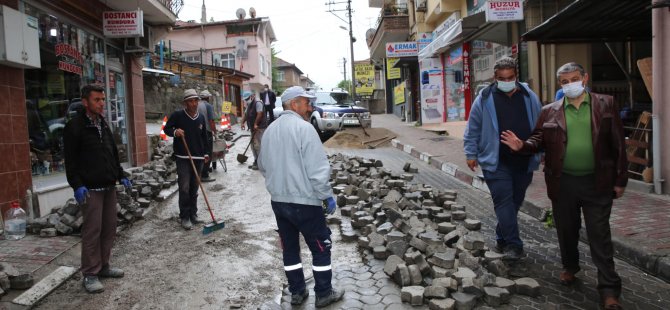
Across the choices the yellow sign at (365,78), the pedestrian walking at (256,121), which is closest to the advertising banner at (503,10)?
the pedestrian walking at (256,121)

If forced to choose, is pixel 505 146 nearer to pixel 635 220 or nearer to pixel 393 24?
pixel 635 220

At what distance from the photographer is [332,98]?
61.6 ft

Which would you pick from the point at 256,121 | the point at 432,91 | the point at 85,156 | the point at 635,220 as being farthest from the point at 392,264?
the point at 432,91

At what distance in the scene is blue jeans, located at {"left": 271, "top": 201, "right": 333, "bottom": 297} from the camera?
369cm

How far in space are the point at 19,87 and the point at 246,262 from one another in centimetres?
413

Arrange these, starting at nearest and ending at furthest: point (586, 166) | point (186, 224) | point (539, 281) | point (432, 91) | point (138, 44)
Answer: point (586, 166)
point (539, 281)
point (186, 224)
point (138, 44)
point (432, 91)

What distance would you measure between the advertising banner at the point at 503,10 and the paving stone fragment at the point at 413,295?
27.2 ft

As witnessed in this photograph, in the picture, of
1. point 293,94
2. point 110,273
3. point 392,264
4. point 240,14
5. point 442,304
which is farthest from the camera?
point 240,14

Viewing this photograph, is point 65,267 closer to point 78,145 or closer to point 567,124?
point 78,145

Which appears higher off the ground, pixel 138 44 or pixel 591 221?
pixel 138 44

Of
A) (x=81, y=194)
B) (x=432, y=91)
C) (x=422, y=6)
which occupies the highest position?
(x=422, y=6)

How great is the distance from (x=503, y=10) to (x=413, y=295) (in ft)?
28.3

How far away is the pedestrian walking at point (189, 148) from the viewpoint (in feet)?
21.7

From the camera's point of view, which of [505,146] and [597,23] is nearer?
[505,146]
